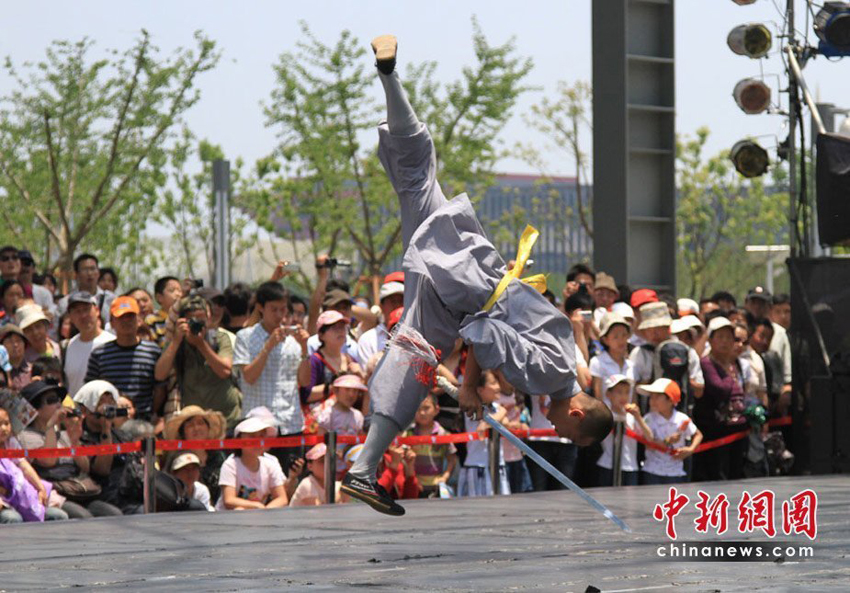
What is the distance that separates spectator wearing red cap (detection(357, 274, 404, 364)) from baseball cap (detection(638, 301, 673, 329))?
2074mm

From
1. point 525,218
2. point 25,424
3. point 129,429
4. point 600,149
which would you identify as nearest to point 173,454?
point 129,429

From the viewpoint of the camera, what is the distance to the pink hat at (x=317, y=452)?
10.1m

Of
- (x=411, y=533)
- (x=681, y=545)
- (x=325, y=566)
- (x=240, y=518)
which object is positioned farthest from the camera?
(x=240, y=518)

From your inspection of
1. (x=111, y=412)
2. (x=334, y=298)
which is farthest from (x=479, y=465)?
(x=111, y=412)

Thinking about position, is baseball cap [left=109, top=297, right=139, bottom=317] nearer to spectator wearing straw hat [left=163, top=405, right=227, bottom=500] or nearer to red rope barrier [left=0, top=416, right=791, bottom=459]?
spectator wearing straw hat [left=163, top=405, right=227, bottom=500]

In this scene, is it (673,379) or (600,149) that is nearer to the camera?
(673,379)

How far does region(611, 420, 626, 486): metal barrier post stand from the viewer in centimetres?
1119

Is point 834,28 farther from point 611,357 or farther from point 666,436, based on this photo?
point 666,436

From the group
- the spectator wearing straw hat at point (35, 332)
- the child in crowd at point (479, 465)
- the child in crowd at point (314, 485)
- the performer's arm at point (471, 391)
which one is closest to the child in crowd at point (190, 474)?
the child in crowd at point (314, 485)

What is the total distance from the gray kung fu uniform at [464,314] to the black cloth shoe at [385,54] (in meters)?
0.40

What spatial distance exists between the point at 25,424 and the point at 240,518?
167cm

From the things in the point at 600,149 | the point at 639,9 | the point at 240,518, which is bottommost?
the point at 240,518

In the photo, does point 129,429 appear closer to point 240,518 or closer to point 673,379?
point 240,518

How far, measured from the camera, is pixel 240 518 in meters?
8.71
